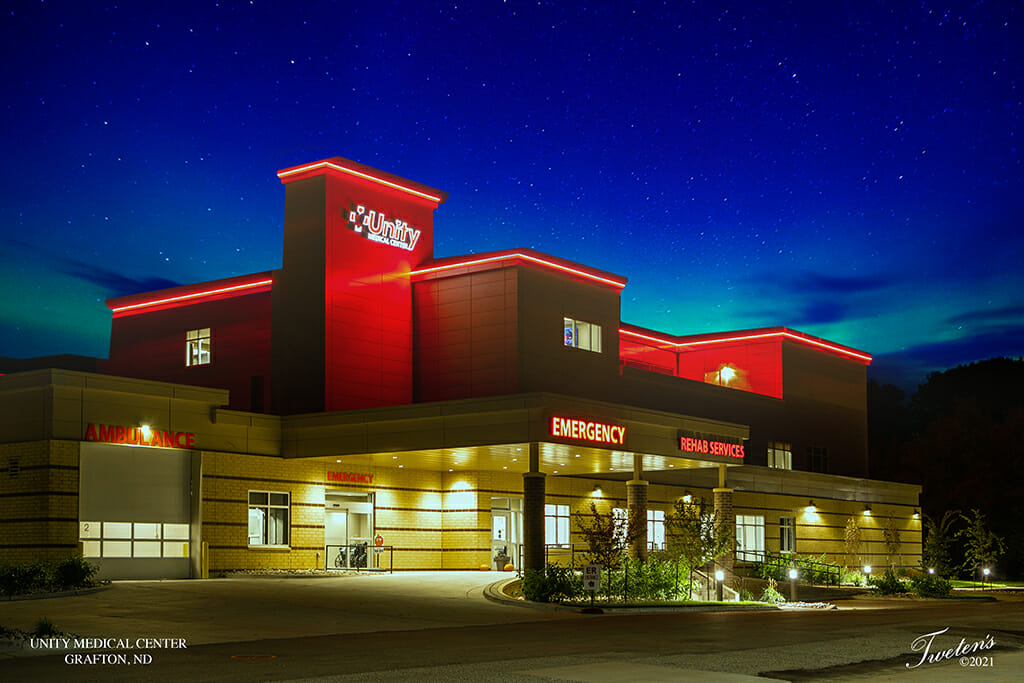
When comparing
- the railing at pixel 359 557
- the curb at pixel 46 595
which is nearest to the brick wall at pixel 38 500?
the curb at pixel 46 595

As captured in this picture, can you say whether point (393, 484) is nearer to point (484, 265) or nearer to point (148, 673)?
point (484, 265)

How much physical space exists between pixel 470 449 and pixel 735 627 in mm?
13195

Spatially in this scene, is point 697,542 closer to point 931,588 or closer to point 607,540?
point 607,540

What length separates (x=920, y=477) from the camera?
80.6m

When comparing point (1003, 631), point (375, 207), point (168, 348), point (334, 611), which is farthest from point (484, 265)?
point (1003, 631)

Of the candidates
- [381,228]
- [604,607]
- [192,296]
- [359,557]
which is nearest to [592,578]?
[604,607]

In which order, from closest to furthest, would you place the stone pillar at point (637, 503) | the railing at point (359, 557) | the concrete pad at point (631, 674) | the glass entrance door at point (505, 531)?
the concrete pad at point (631, 674)
the stone pillar at point (637, 503)
the railing at point (359, 557)
the glass entrance door at point (505, 531)

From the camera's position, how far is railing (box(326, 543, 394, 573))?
131 ft

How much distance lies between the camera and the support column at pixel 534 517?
32125mm

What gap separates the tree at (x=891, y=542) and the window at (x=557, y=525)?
2214 centimetres

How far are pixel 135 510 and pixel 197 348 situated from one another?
12.5 meters

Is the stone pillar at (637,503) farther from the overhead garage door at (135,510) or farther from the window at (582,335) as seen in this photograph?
the overhead garage door at (135,510)

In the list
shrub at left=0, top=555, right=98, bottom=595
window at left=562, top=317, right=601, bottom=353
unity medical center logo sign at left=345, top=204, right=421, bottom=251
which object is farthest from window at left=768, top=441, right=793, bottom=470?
shrub at left=0, top=555, right=98, bottom=595

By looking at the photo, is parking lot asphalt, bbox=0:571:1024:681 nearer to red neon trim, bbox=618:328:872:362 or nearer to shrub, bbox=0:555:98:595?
shrub, bbox=0:555:98:595
